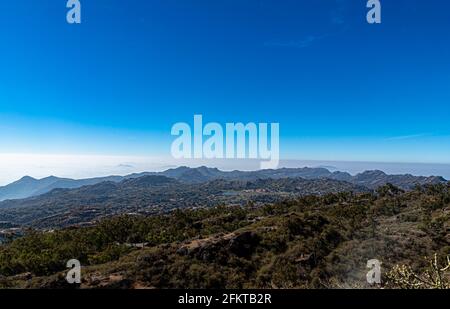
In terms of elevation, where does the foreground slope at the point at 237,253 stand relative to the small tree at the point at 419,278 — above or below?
below

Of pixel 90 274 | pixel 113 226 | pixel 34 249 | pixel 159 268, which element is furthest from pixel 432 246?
pixel 34 249

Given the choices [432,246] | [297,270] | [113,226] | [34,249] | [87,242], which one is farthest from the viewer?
[113,226]

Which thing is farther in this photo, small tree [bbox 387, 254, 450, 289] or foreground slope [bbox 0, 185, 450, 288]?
foreground slope [bbox 0, 185, 450, 288]

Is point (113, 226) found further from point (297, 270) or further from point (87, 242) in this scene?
point (297, 270)

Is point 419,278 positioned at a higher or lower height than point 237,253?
higher

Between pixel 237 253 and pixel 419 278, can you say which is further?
pixel 237 253

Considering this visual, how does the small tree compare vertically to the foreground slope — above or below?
above

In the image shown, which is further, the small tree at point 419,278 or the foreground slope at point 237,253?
the foreground slope at point 237,253
